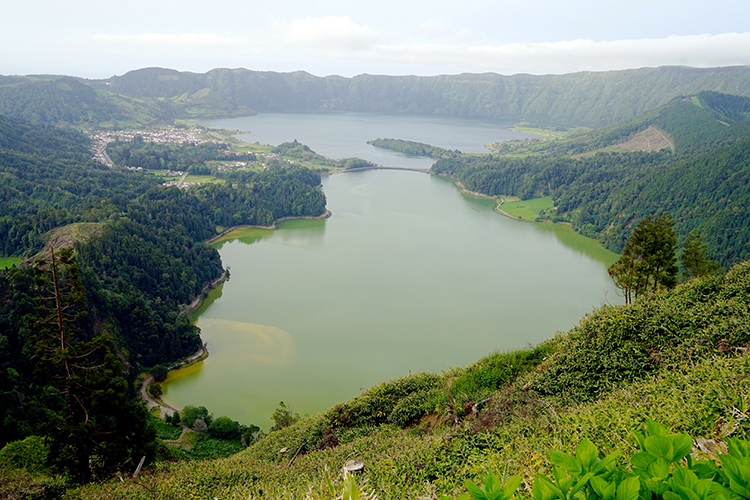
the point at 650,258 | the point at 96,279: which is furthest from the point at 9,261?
the point at 650,258

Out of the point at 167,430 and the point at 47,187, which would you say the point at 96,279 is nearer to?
the point at 167,430

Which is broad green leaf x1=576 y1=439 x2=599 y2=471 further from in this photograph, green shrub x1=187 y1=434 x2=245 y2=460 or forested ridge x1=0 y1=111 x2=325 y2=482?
green shrub x1=187 y1=434 x2=245 y2=460

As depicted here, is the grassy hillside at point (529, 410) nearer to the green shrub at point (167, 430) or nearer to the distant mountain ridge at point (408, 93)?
the green shrub at point (167, 430)

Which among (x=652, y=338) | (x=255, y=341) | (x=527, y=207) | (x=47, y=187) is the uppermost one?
(x=652, y=338)

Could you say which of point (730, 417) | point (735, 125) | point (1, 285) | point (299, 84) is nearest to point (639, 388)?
point (730, 417)

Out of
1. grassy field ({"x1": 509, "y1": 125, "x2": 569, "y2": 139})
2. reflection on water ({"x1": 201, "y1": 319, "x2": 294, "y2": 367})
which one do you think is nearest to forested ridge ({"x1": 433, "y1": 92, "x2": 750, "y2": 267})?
reflection on water ({"x1": 201, "y1": 319, "x2": 294, "y2": 367})

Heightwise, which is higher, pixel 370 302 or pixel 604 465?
pixel 604 465

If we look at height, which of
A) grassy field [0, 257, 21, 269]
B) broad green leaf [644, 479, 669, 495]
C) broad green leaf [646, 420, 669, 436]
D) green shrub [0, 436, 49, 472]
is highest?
broad green leaf [646, 420, 669, 436]
